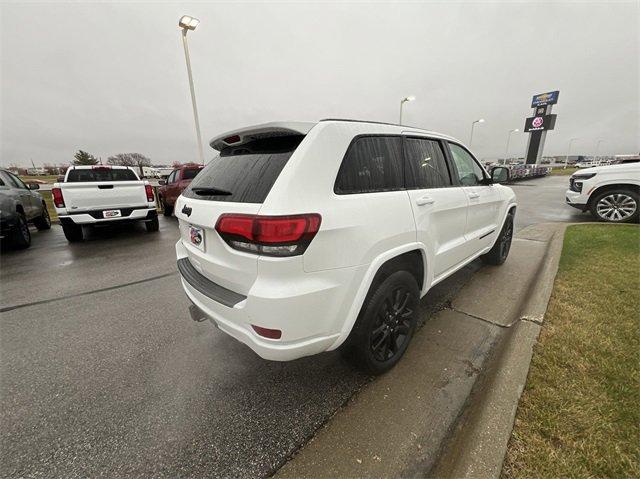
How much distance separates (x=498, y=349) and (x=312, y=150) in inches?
92.2

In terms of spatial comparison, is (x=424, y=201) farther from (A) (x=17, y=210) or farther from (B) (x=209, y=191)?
(A) (x=17, y=210)

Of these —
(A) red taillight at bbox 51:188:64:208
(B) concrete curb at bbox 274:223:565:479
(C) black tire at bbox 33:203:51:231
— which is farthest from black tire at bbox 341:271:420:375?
(C) black tire at bbox 33:203:51:231

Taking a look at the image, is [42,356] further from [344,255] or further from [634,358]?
[634,358]

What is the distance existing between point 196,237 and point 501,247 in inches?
170

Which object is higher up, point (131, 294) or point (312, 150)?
point (312, 150)

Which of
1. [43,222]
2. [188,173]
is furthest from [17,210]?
[188,173]

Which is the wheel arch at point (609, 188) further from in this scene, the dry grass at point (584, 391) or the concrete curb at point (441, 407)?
the concrete curb at point (441, 407)

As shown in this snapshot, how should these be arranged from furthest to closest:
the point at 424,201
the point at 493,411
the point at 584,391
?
the point at 424,201 < the point at 584,391 < the point at 493,411

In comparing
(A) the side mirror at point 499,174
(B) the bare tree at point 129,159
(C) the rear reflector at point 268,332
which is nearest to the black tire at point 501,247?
(A) the side mirror at point 499,174

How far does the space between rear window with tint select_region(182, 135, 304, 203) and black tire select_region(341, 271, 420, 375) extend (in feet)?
3.45

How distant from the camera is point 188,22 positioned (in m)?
10.1

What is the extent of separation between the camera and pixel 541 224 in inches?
291

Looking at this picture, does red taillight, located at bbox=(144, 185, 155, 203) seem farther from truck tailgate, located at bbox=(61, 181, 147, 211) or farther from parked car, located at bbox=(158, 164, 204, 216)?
parked car, located at bbox=(158, 164, 204, 216)

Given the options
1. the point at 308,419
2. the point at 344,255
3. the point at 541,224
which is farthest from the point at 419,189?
the point at 541,224
